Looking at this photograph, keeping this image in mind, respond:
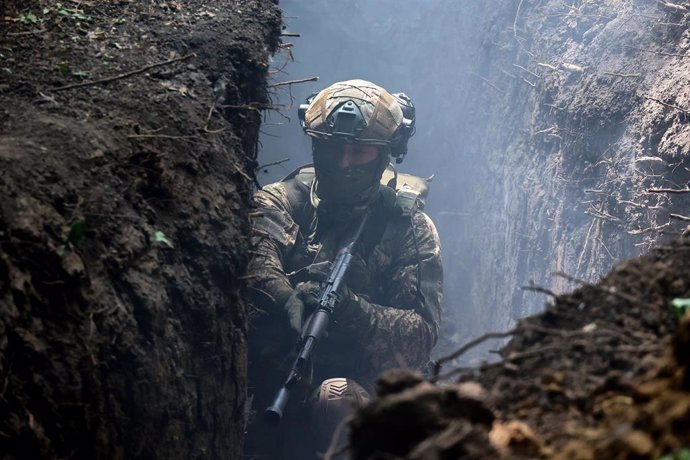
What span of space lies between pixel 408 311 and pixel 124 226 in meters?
3.45

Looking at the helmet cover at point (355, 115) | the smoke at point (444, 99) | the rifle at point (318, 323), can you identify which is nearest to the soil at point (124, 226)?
the rifle at point (318, 323)

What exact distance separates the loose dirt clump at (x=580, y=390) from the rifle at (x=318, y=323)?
260 centimetres

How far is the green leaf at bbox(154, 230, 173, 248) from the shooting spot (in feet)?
8.01

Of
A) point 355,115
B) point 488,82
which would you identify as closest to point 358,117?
point 355,115

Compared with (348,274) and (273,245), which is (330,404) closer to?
(348,274)

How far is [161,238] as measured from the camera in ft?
8.02

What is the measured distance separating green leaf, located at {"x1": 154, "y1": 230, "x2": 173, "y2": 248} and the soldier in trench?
7.08 ft

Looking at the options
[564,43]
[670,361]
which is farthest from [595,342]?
[564,43]

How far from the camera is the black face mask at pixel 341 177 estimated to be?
5418 millimetres

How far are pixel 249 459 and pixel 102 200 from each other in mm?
2938

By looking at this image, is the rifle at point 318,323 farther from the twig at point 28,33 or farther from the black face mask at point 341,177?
the twig at point 28,33

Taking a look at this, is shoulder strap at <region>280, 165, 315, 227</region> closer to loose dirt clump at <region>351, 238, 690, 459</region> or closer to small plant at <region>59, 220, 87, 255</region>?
small plant at <region>59, 220, 87, 255</region>

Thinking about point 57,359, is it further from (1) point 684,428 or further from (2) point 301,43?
(2) point 301,43

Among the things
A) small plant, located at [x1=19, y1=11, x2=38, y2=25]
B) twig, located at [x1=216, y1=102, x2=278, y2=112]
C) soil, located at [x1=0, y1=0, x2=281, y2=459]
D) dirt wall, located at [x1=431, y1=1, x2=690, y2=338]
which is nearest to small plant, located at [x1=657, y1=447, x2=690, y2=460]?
soil, located at [x1=0, y1=0, x2=281, y2=459]
